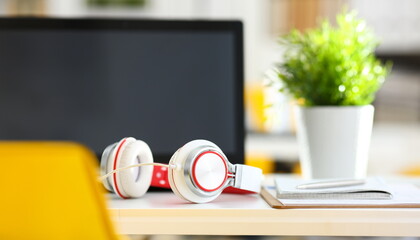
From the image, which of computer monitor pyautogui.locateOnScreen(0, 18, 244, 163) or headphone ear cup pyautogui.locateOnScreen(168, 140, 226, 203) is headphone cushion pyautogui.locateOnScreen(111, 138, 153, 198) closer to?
headphone ear cup pyautogui.locateOnScreen(168, 140, 226, 203)

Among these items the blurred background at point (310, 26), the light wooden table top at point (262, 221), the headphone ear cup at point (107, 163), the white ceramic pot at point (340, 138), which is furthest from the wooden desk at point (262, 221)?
the blurred background at point (310, 26)

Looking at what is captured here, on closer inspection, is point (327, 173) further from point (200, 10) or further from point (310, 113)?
point (200, 10)

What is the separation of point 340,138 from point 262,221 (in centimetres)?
41

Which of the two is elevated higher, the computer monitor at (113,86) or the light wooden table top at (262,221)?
the computer monitor at (113,86)

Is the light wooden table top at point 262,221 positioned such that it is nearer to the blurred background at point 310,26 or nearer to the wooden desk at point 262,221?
the wooden desk at point 262,221

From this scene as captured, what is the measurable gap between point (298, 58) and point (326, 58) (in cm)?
6

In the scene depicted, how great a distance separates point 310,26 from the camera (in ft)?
15.9

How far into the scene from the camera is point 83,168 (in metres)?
0.52

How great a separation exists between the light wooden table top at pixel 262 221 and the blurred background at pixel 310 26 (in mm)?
3541

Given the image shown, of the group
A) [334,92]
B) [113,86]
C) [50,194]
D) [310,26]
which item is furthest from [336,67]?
[310,26]

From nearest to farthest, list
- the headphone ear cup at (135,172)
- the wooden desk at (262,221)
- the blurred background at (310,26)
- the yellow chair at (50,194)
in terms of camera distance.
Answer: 1. the yellow chair at (50,194)
2. the wooden desk at (262,221)
3. the headphone ear cup at (135,172)
4. the blurred background at (310,26)

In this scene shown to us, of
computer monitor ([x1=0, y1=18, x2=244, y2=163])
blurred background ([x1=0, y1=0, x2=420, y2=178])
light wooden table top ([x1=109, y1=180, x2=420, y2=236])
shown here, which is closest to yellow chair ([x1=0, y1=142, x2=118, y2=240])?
light wooden table top ([x1=109, y1=180, x2=420, y2=236])

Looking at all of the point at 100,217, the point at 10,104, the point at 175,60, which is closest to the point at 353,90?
the point at 175,60

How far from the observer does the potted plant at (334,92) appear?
3.98 ft
